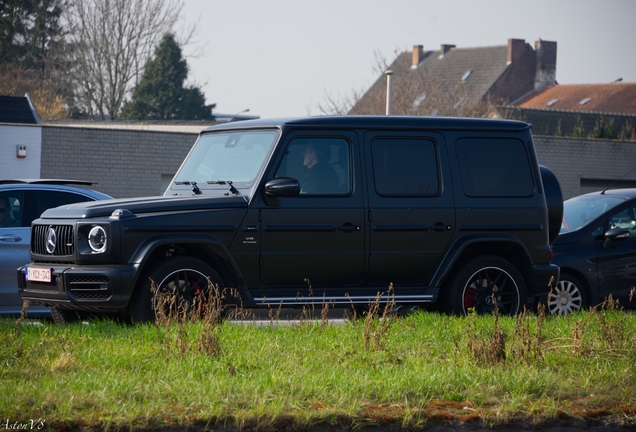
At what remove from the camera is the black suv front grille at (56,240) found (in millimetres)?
7758

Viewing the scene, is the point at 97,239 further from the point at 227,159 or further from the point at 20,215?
the point at 20,215

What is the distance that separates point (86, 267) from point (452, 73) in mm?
60293

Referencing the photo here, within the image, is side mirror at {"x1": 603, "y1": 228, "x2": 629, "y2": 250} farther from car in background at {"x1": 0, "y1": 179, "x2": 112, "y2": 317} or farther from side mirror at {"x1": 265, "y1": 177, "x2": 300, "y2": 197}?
car in background at {"x1": 0, "y1": 179, "x2": 112, "y2": 317}

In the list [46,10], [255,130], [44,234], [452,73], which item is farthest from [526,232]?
[452,73]

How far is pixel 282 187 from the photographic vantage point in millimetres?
7984

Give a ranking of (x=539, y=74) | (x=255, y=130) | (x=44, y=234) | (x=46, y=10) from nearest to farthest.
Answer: (x=44, y=234)
(x=255, y=130)
(x=46, y=10)
(x=539, y=74)

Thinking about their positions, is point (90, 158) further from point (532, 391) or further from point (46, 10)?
point (46, 10)

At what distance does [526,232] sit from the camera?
9.04 meters


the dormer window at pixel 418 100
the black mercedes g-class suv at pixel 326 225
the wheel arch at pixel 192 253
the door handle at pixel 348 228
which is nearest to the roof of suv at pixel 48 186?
the black mercedes g-class suv at pixel 326 225

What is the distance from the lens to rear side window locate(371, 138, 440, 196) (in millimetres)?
8625

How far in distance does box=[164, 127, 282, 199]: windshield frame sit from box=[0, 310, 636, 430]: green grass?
1396mm

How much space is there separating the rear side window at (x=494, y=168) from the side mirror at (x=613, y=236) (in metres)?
2.22

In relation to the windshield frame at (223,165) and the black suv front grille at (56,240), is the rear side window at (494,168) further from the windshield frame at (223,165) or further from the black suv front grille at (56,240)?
the black suv front grille at (56,240)
